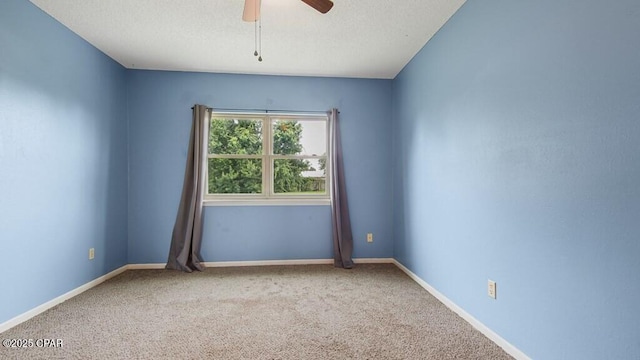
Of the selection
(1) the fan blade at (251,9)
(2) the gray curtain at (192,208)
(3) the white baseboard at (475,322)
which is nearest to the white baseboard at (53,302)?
(2) the gray curtain at (192,208)

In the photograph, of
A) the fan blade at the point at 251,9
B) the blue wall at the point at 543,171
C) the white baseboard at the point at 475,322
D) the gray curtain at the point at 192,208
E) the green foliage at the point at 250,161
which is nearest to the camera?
the blue wall at the point at 543,171

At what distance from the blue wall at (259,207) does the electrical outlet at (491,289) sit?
1940 millimetres

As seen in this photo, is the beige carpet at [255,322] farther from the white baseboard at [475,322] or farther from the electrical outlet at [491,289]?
the electrical outlet at [491,289]

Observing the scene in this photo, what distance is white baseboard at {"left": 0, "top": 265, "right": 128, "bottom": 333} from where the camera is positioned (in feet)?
7.27

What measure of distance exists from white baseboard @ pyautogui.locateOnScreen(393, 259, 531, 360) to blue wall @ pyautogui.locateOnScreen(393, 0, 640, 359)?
47mm

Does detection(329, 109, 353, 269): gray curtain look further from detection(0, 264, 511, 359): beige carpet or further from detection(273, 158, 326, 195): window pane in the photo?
detection(0, 264, 511, 359): beige carpet

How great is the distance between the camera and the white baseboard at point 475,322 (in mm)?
1875

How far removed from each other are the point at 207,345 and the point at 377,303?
1.42 meters

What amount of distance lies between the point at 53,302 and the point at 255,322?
5.84 feet

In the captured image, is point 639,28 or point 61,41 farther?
point 61,41

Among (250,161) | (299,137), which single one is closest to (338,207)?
(299,137)

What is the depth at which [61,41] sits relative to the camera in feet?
8.82

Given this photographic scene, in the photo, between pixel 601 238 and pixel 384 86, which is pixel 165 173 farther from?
pixel 601 238

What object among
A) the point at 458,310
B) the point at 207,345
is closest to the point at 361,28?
the point at 458,310
